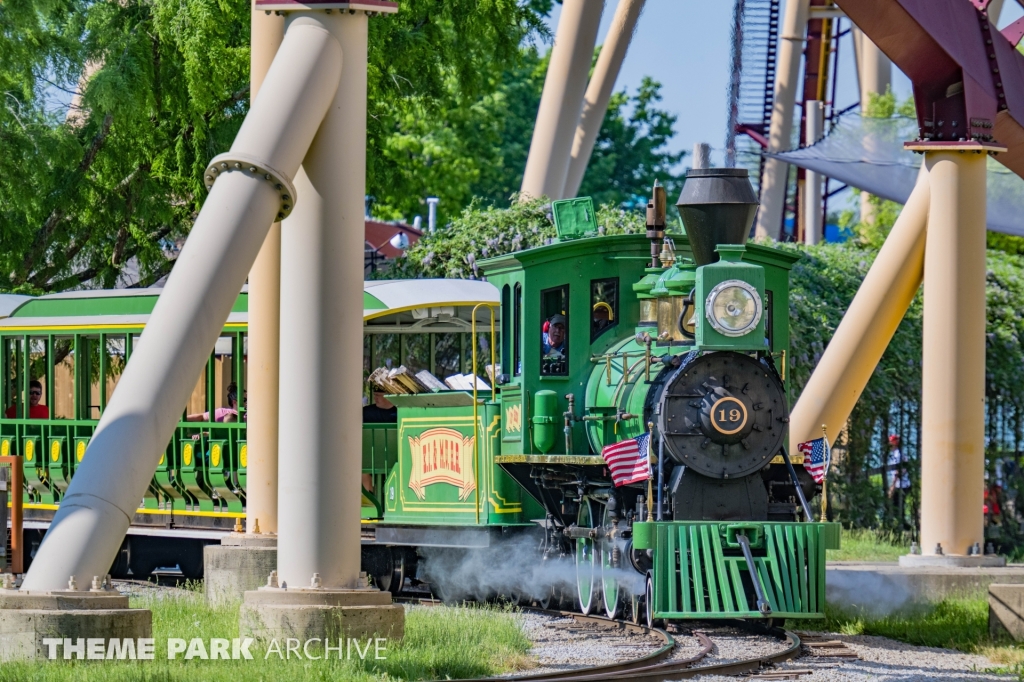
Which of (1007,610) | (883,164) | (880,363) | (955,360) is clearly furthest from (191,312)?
(880,363)

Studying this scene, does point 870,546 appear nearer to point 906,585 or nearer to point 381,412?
point 906,585

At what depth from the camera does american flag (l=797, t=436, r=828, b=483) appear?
41.2 feet

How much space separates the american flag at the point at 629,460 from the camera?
11.6m

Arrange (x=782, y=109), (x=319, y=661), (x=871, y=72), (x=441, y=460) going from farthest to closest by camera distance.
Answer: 1. (x=871, y=72)
2. (x=782, y=109)
3. (x=441, y=460)
4. (x=319, y=661)

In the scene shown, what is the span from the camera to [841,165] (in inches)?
709

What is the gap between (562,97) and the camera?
21672 millimetres

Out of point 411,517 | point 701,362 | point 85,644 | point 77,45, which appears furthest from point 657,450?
point 77,45

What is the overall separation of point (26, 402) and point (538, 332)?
6.97 metres

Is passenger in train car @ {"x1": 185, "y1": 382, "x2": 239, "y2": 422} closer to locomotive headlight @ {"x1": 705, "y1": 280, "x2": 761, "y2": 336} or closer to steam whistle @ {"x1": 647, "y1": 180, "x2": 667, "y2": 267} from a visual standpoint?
steam whistle @ {"x1": 647, "y1": 180, "x2": 667, "y2": 267}

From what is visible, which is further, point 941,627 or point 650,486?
point 941,627

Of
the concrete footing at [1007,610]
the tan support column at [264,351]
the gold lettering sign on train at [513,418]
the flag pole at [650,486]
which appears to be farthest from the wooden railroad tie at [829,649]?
the tan support column at [264,351]

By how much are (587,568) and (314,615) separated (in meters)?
4.32

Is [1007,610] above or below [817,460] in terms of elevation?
below

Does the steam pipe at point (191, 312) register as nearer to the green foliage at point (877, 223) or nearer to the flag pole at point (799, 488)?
the flag pole at point (799, 488)
